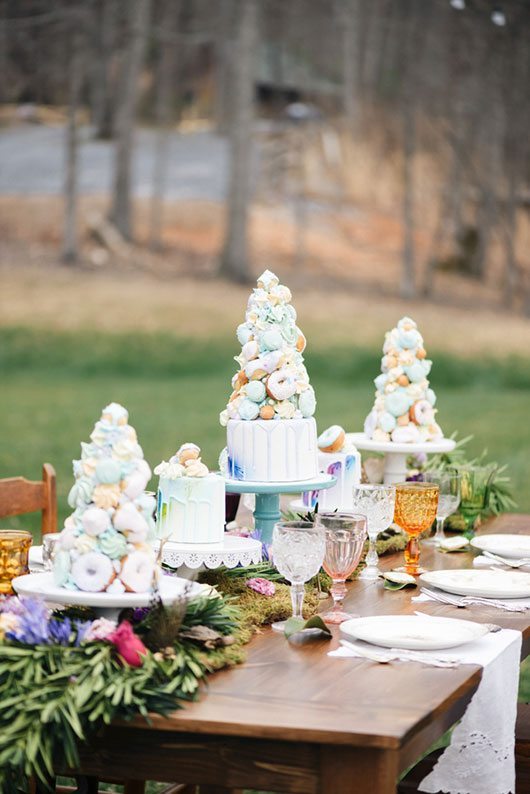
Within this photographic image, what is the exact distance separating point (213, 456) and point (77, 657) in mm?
8057

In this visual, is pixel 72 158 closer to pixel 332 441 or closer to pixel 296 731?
pixel 332 441

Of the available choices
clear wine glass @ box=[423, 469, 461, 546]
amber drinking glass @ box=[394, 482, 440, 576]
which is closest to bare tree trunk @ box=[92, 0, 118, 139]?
clear wine glass @ box=[423, 469, 461, 546]

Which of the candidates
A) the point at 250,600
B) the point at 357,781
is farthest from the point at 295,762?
the point at 250,600

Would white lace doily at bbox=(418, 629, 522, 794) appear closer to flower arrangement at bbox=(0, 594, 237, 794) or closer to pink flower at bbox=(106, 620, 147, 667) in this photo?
flower arrangement at bbox=(0, 594, 237, 794)

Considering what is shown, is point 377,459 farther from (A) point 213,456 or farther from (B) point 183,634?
(A) point 213,456

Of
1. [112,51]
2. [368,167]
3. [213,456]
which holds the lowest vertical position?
[213,456]

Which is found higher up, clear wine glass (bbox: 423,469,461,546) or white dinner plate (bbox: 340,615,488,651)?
clear wine glass (bbox: 423,469,461,546)

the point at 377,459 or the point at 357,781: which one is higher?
the point at 377,459

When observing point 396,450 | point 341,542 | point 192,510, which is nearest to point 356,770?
point 341,542

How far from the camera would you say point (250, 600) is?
257 cm

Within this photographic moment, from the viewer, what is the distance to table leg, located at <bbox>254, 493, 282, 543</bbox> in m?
3.00

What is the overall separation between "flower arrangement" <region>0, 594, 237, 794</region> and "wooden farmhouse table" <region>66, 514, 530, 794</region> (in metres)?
0.04

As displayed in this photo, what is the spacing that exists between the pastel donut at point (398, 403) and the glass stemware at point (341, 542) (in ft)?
4.48

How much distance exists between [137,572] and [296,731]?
1.26 feet
